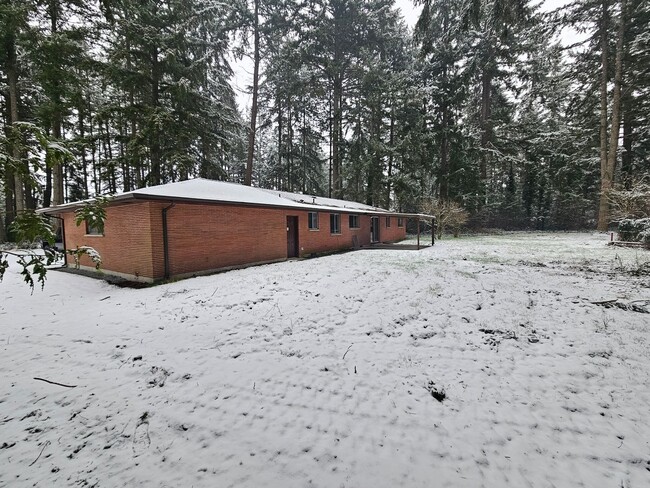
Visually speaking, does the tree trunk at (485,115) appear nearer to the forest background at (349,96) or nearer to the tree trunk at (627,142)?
the forest background at (349,96)

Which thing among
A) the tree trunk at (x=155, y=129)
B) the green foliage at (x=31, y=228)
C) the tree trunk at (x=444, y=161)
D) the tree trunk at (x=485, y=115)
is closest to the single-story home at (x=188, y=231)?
the tree trunk at (x=155, y=129)

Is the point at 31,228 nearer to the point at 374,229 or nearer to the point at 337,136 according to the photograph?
the point at 374,229

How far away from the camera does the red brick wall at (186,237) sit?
8891 millimetres

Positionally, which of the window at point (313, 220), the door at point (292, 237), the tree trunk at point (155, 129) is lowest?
the door at point (292, 237)

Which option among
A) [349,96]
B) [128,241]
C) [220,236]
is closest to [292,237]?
[220,236]

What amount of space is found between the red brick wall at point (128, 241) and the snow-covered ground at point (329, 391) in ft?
8.33

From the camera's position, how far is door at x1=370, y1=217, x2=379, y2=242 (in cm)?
2194

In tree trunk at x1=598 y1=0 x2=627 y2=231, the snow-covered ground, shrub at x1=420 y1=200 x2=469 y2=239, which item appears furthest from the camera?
shrub at x1=420 y1=200 x2=469 y2=239

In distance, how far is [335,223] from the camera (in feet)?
57.0

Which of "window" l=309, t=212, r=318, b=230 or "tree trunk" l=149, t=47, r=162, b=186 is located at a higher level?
"tree trunk" l=149, t=47, r=162, b=186

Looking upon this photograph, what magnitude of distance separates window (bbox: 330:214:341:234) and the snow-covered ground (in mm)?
10391

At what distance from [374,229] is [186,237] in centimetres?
1559

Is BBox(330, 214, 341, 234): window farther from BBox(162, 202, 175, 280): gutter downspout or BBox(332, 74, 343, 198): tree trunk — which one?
BBox(332, 74, 343, 198): tree trunk

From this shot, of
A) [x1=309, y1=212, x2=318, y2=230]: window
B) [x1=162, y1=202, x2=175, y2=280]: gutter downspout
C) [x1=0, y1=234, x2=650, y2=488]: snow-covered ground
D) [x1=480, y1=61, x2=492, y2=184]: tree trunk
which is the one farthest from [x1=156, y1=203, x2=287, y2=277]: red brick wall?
[x1=480, y1=61, x2=492, y2=184]: tree trunk
